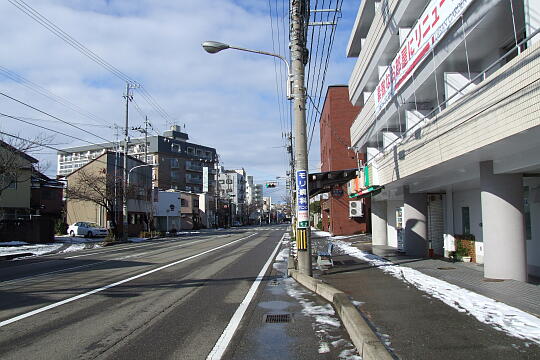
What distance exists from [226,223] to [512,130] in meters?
101

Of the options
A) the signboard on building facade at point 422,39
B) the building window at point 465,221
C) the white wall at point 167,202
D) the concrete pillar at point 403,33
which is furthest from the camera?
the white wall at point 167,202

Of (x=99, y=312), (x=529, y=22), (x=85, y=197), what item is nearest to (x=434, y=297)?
(x=529, y=22)

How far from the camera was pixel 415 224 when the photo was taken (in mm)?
17406

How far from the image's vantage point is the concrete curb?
16.0ft

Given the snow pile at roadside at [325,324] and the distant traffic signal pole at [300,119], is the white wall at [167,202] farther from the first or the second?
the snow pile at roadside at [325,324]

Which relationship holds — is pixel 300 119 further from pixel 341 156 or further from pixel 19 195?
pixel 19 195

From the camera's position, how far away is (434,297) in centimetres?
877

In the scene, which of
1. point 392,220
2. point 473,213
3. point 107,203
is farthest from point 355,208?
point 107,203

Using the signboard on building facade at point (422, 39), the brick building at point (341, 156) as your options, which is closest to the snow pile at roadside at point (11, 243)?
the brick building at point (341, 156)

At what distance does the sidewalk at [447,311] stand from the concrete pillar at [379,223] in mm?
12620

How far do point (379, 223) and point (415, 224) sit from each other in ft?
27.9

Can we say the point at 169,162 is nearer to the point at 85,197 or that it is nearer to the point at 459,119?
the point at 85,197

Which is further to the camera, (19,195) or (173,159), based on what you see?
(173,159)

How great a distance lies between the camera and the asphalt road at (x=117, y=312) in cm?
578
